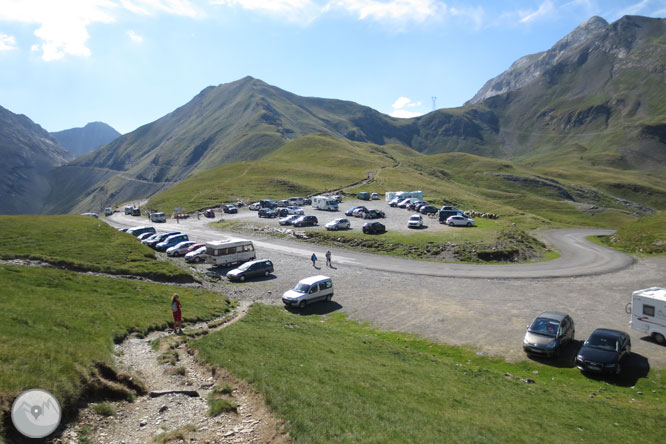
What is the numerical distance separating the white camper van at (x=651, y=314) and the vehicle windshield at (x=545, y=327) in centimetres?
649

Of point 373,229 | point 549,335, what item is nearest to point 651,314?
point 549,335

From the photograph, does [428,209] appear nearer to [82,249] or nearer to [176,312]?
[82,249]

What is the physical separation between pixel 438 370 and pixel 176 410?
12.2 meters

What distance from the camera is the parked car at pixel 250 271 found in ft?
132

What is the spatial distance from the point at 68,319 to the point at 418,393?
15.2 metres

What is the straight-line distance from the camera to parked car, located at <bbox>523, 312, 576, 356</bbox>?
71.6 ft

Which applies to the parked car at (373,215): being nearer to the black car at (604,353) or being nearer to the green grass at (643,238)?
the green grass at (643,238)

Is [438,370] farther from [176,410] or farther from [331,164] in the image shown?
[331,164]

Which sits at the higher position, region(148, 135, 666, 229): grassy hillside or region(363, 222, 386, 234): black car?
region(148, 135, 666, 229): grassy hillside

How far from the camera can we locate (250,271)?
40.8 meters

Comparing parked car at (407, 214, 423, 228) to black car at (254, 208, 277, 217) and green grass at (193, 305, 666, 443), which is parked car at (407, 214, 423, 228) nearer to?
black car at (254, 208, 277, 217)

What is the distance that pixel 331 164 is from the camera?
17362 cm

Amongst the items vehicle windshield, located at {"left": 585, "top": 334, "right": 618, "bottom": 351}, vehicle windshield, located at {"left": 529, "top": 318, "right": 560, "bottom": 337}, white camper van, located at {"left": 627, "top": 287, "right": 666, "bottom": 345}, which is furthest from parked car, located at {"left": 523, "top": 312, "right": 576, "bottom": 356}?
white camper van, located at {"left": 627, "top": 287, "right": 666, "bottom": 345}

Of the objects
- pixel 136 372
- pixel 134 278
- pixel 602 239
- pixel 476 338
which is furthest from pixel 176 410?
pixel 602 239
